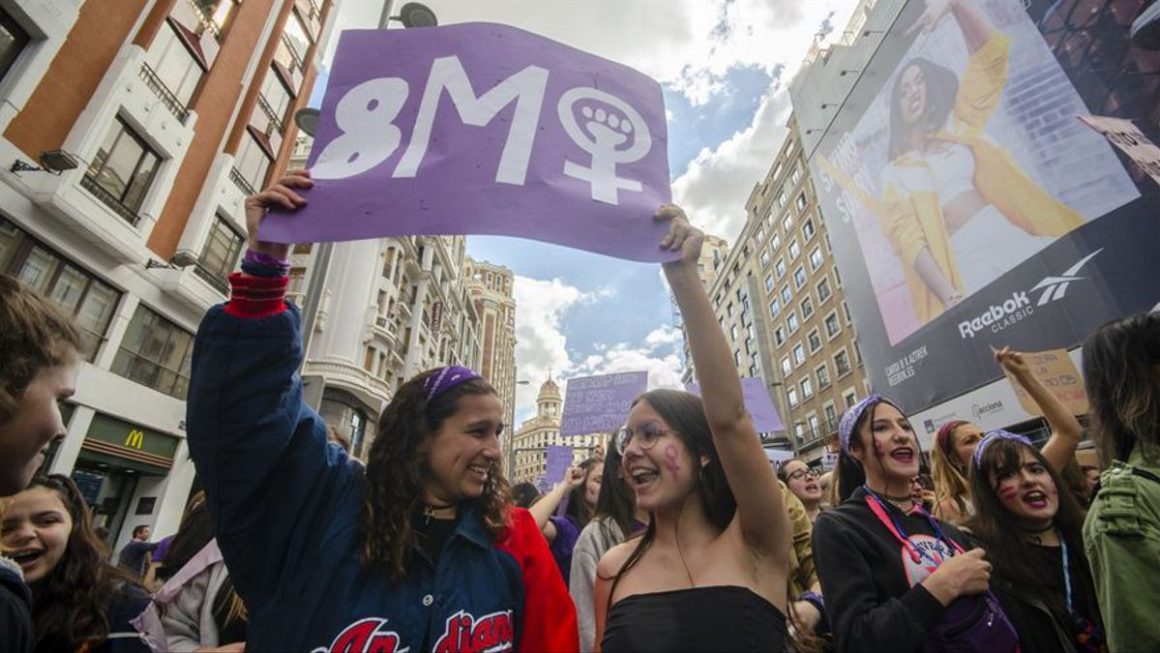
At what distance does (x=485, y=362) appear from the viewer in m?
65.2

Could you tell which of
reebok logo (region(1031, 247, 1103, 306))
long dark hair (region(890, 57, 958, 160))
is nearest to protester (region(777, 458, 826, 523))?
reebok logo (region(1031, 247, 1103, 306))

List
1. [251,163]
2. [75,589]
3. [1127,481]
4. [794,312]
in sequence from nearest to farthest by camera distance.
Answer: [1127,481], [75,589], [251,163], [794,312]

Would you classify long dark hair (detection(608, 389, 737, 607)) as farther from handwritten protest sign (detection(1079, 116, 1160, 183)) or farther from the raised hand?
handwritten protest sign (detection(1079, 116, 1160, 183))

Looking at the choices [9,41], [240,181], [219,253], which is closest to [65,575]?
[9,41]

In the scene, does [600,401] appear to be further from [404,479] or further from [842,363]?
A: [842,363]

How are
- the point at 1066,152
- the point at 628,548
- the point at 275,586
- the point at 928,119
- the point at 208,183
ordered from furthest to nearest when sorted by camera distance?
the point at 928,119
the point at 208,183
the point at 1066,152
the point at 628,548
the point at 275,586

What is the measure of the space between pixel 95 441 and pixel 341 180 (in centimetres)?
1296

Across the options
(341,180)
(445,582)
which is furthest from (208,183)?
(445,582)

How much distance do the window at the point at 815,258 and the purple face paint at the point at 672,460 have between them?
35157 mm

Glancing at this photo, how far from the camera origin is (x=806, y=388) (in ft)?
115

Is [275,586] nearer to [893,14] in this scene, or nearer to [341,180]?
[341,180]

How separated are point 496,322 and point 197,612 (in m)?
72.3

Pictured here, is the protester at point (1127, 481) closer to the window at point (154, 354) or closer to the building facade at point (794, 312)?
the window at point (154, 354)

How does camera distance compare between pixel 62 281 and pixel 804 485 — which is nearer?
pixel 804 485
